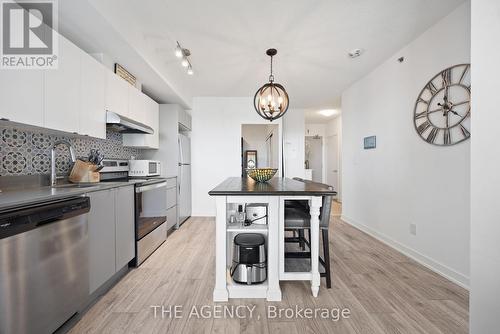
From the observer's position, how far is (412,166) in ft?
8.00

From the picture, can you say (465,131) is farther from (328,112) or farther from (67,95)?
(328,112)

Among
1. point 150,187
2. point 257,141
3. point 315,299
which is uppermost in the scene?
point 257,141

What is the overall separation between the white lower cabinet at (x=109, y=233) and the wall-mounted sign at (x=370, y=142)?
333 centimetres

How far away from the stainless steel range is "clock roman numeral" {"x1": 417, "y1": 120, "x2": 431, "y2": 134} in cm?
320

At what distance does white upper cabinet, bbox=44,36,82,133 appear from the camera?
154cm

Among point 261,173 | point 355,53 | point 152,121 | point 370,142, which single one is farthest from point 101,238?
point 370,142

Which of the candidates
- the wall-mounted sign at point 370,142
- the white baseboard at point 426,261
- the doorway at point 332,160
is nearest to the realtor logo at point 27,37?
the wall-mounted sign at point 370,142

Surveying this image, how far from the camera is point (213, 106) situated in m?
4.47

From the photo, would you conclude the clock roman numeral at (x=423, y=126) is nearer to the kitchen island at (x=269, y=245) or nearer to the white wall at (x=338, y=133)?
the kitchen island at (x=269, y=245)

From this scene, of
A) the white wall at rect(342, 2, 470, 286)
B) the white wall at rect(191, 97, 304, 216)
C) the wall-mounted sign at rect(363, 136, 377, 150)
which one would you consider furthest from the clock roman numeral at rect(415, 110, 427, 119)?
the white wall at rect(191, 97, 304, 216)

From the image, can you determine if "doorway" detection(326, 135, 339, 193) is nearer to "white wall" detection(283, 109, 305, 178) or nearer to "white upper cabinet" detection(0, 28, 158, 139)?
"white wall" detection(283, 109, 305, 178)

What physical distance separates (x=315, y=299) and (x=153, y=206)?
90.3 inches

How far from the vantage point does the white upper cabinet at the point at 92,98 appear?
1.85 metres

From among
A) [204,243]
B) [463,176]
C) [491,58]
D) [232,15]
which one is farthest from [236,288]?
[232,15]
